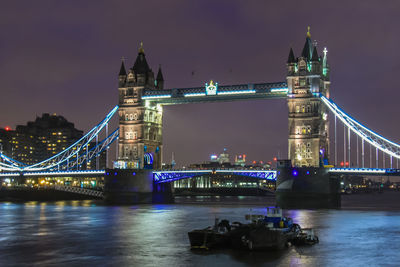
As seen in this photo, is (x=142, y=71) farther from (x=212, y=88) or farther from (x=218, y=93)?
(x=218, y=93)

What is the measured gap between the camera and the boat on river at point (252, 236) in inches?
1334

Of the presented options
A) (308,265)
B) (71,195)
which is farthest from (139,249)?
(71,195)

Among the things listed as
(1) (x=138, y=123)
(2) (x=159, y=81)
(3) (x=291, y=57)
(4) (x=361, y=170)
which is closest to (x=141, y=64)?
(2) (x=159, y=81)

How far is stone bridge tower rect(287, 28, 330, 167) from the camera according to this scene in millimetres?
87125

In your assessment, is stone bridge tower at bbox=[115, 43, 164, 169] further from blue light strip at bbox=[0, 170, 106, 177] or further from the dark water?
the dark water

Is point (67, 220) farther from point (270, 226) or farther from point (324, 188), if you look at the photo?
point (324, 188)

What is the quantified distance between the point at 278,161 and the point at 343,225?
112 ft

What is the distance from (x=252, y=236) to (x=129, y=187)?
65196mm

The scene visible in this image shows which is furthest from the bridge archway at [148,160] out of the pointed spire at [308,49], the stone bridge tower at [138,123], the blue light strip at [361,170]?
the blue light strip at [361,170]

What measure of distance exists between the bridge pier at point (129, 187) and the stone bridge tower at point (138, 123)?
9.68ft

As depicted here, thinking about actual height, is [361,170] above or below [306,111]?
below

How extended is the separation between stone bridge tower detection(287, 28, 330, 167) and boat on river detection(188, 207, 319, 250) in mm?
50866

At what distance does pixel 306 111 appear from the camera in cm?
8762

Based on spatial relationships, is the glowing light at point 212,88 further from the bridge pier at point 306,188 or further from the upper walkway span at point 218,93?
the bridge pier at point 306,188
